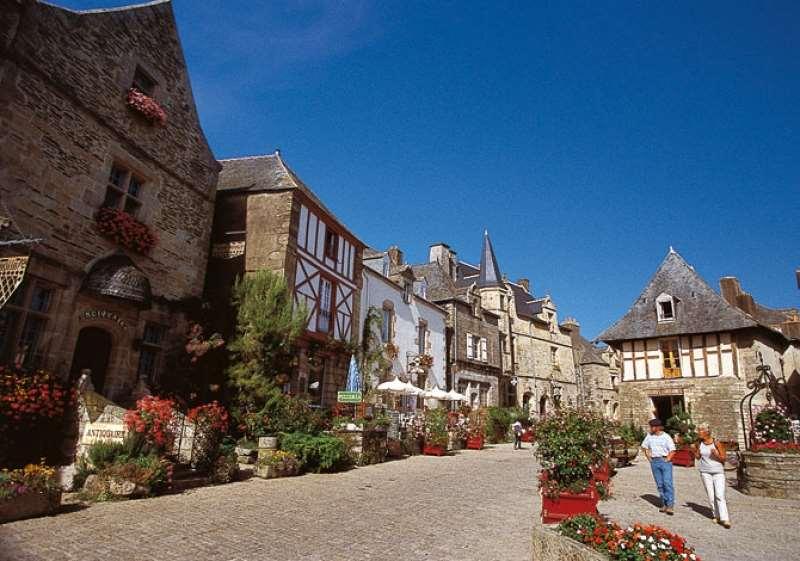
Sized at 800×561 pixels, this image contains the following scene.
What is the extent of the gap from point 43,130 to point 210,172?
458cm

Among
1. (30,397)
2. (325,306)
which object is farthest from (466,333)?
(30,397)

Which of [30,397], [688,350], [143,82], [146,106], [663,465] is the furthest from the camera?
[688,350]

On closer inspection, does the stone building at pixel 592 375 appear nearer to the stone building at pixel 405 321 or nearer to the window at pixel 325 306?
the stone building at pixel 405 321

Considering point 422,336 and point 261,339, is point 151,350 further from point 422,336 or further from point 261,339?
point 422,336

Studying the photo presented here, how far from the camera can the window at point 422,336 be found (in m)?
21.6

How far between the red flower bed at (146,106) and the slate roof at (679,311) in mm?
18000

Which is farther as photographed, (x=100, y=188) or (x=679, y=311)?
(x=679, y=311)

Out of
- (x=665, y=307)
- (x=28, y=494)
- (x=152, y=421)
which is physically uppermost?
(x=665, y=307)

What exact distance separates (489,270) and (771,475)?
20.8 m

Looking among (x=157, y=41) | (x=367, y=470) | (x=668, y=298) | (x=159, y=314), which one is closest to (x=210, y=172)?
(x=157, y=41)

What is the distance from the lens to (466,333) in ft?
82.4

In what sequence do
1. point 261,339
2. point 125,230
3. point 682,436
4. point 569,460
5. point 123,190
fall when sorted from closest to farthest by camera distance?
point 569,460
point 125,230
point 123,190
point 261,339
point 682,436

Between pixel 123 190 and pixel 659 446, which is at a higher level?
pixel 123 190

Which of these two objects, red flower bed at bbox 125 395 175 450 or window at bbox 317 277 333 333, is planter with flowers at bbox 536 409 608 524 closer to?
red flower bed at bbox 125 395 175 450
